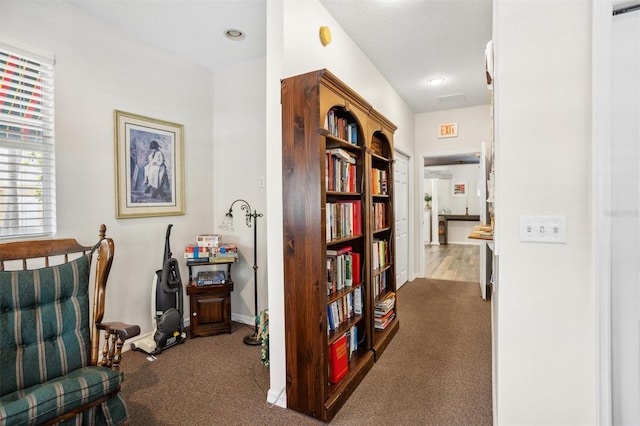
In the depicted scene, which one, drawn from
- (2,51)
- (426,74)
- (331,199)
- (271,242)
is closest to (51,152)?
(2,51)

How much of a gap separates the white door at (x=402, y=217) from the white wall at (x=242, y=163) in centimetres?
213

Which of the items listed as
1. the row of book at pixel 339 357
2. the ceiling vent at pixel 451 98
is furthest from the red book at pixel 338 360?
the ceiling vent at pixel 451 98

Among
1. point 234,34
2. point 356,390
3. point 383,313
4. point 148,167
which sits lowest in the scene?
point 356,390

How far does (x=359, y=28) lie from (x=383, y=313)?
2.53 m

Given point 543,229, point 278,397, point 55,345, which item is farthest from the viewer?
Result: point 278,397

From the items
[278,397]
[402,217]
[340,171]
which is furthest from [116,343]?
[402,217]

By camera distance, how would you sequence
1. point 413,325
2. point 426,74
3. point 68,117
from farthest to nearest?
1. point 426,74
2. point 413,325
3. point 68,117

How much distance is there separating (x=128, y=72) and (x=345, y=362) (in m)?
2.96

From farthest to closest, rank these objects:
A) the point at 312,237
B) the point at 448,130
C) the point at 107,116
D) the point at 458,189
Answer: the point at 458,189 < the point at 448,130 < the point at 107,116 < the point at 312,237

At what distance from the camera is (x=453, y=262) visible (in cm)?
673

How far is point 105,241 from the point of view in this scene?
184cm

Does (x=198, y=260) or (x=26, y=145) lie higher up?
(x=26, y=145)

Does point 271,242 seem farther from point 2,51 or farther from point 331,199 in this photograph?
point 2,51

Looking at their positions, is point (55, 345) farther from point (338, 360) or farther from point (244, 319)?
point (244, 319)
